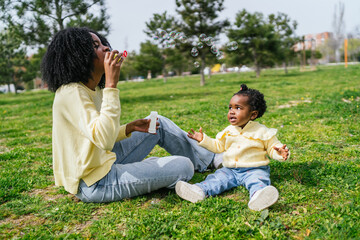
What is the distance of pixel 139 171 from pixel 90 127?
63 cm

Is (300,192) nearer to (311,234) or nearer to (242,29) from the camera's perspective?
(311,234)

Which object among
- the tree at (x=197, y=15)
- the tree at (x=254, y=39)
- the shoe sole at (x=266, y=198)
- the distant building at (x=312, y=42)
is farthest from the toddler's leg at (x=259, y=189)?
the distant building at (x=312, y=42)

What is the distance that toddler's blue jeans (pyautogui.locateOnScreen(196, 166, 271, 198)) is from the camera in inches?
107

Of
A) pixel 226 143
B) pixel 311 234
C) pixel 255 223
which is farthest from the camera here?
pixel 226 143

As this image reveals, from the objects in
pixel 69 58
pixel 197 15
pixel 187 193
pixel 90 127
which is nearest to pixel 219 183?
pixel 187 193

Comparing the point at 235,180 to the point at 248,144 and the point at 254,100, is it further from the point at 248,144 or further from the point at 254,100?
the point at 254,100

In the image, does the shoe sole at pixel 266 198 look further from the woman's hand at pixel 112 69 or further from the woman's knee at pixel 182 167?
the woman's hand at pixel 112 69

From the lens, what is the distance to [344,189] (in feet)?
9.00

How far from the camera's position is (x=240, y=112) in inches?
116

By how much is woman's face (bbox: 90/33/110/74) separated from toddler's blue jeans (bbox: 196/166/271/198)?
138 centimetres

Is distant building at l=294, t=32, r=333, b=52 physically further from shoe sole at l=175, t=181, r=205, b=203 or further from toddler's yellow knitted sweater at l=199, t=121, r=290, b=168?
shoe sole at l=175, t=181, r=205, b=203

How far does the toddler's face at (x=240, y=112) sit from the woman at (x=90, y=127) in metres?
0.65

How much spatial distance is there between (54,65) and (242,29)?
79.2 ft

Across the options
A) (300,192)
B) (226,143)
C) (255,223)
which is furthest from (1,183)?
(300,192)
